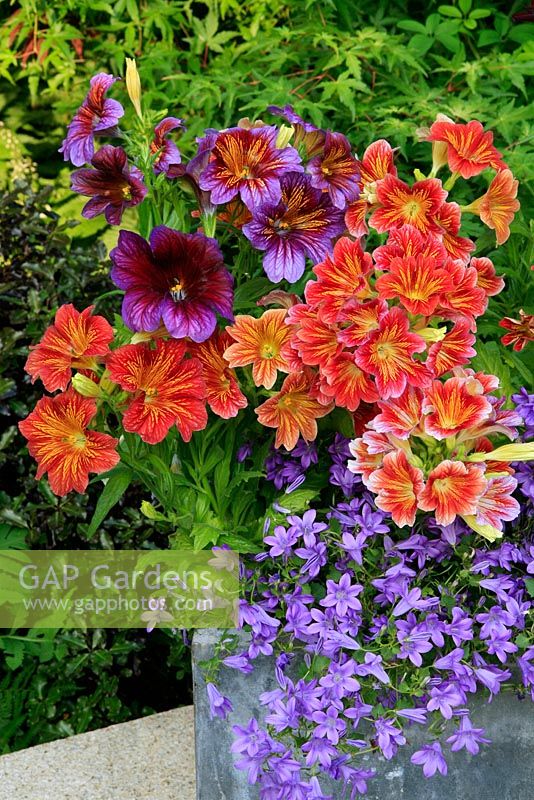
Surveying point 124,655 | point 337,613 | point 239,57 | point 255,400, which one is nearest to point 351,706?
point 337,613

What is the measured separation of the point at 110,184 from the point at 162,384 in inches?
10.9

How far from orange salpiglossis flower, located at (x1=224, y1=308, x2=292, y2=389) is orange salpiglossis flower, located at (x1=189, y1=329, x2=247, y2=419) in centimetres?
2

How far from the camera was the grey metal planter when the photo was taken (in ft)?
3.78

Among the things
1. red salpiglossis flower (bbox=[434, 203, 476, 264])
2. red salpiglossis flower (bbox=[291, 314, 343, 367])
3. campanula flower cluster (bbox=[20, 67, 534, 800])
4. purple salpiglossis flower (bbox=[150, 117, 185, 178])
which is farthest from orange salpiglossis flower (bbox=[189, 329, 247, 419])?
red salpiglossis flower (bbox=[434, 203, 476, 264])

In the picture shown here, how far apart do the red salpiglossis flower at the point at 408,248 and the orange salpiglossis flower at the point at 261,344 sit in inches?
5.5

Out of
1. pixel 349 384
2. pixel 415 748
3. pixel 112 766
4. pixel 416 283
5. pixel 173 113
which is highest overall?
pixel 416 283

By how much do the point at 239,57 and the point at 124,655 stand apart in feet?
→ 4.95

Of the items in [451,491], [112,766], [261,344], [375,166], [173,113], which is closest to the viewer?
[451,491]

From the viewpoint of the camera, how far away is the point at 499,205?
1.24 m

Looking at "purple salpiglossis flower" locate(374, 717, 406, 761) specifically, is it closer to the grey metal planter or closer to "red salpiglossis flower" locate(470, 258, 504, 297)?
the grey metal planter

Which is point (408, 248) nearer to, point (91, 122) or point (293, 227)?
point (293, 227)

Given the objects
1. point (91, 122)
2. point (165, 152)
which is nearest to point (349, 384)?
point (165, 152)

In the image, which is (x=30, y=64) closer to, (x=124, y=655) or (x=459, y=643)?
(x=124, y=655)

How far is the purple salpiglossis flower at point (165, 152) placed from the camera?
1.15 meters
